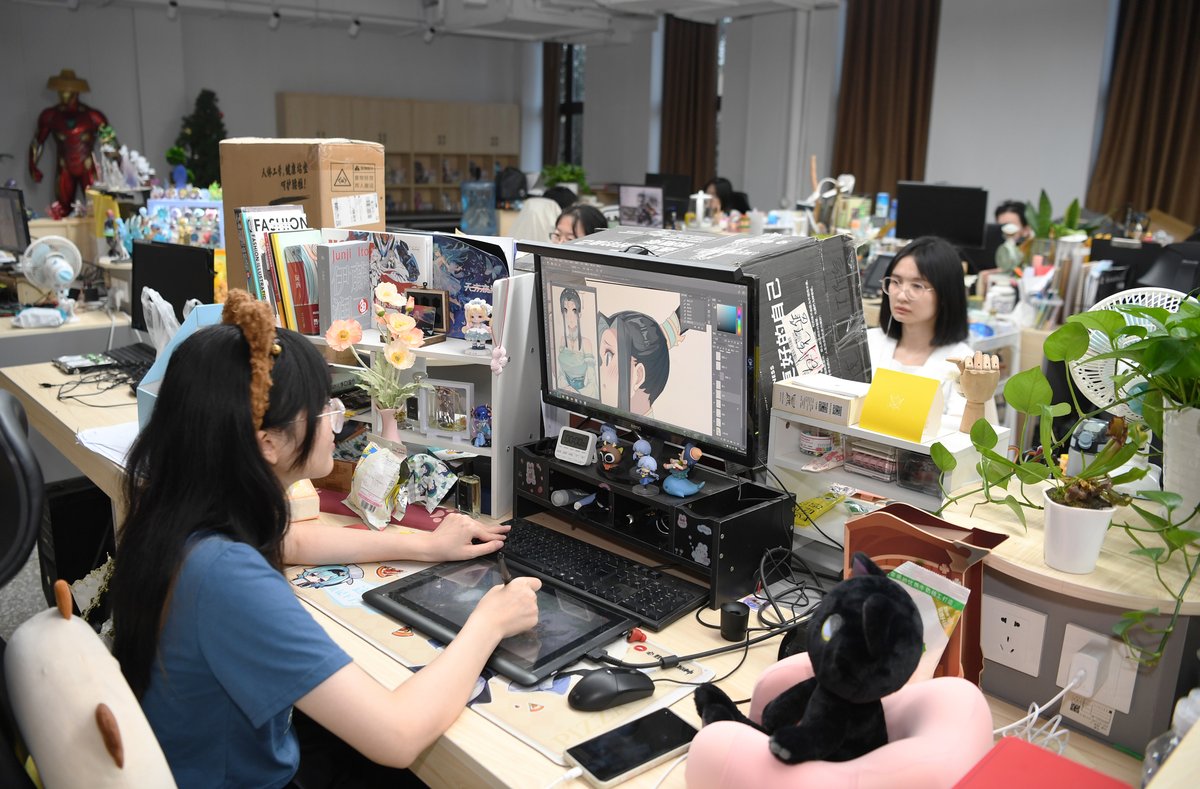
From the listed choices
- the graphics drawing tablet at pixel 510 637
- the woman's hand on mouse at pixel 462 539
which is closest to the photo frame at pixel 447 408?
the woman's hand on mouse at pixel 462 539

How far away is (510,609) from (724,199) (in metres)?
5.86

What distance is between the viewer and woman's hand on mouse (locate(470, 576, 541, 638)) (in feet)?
4.34

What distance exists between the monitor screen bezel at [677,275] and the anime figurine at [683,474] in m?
0.02

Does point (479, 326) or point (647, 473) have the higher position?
point (479, 326)

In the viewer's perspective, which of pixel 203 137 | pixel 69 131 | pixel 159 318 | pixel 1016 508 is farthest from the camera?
pixel 203 137

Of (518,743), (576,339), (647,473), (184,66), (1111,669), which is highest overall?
(184,66)

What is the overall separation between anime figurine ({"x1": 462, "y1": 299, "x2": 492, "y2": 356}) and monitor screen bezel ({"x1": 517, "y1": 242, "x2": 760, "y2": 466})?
130 mm

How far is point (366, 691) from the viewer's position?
112 centimetres

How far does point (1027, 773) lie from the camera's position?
871 mm

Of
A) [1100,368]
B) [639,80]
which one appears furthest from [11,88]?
[1100,368]

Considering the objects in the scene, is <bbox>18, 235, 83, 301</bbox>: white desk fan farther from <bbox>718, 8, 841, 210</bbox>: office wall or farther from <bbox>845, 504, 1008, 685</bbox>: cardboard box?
<bbox>718, 8, 841, 210</bbox>: office wall

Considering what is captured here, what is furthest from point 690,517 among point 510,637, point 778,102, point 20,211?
point 778,102

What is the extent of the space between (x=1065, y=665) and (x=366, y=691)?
93 centimetres

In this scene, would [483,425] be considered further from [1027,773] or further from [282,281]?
[1027,773]
